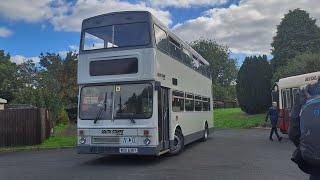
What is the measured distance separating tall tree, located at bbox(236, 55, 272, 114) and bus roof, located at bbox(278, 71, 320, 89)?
17.0 meters

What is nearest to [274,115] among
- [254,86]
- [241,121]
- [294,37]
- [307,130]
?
[241,121]

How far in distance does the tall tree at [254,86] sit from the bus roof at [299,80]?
1696 centimetres

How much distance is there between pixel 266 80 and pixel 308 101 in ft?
124

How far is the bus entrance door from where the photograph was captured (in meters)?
14.4

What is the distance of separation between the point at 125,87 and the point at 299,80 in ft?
34.1

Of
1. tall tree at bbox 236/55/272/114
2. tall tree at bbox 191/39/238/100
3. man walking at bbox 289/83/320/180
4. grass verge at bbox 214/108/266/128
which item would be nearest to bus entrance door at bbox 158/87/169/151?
man walking at bbox 289/83/320/180

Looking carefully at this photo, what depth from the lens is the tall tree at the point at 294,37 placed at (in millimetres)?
58375

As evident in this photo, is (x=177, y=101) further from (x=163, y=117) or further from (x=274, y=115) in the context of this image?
(x=274, y=115)

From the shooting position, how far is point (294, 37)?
2351 inches

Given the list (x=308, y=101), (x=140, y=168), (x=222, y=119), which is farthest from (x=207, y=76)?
(x=308, y=101)

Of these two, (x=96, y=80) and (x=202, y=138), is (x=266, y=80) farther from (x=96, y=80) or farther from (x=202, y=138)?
(x=96, y=80)

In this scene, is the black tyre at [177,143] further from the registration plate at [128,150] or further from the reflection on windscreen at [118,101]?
the reflection on windscreen at [118,101]

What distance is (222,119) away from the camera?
4078 centimetres

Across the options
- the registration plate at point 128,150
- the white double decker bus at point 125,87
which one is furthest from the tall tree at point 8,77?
the registration plate at point 128,150
